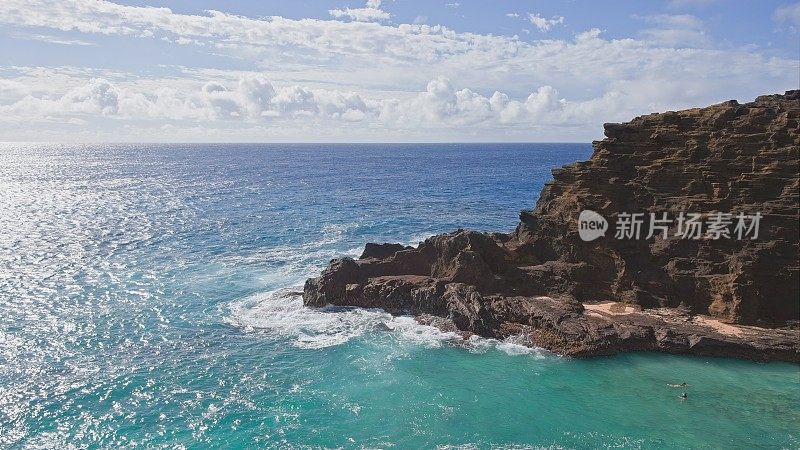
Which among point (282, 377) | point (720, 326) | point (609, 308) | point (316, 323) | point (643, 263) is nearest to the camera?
point (282, 377)

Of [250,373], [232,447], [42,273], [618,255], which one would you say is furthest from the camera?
[42,273]

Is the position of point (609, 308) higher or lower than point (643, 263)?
lower

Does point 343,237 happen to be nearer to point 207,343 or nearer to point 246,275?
point 246,275

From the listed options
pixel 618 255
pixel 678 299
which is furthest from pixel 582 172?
pixel 678 299

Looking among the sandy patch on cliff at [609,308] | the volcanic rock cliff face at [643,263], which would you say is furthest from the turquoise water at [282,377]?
the sandy patch on cliff at [609,308]

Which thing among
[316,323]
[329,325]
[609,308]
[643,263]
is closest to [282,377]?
[329,325]
